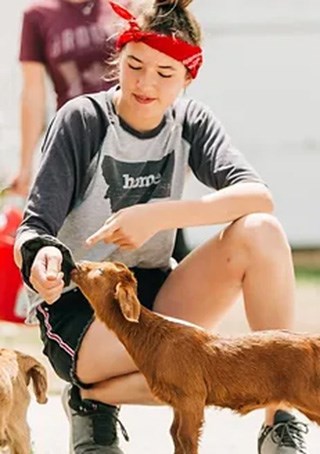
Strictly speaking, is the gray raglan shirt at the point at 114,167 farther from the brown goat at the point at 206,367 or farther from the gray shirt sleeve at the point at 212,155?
the brown goat at the point at 206,367

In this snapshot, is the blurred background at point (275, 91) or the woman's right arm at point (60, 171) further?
the blurred background at point (275, 91)

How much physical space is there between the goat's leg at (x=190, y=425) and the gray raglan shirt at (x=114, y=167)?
57 cm

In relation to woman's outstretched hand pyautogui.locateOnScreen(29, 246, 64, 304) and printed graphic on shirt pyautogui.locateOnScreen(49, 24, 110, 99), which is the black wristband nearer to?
woman's outstretched hand pyautogui.locateOnScreen(29, 246, 64, 304)

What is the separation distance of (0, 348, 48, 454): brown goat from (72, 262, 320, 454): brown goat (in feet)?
0.97

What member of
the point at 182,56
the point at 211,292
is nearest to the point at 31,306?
the point at 211,292

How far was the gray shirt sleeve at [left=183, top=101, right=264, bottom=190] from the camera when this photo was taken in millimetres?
4035

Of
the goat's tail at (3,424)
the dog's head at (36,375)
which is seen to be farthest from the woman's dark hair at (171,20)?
the goat's tail at (3,424)

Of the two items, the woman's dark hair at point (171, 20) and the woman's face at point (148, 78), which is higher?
the woman's dark hair at point (171, 20)

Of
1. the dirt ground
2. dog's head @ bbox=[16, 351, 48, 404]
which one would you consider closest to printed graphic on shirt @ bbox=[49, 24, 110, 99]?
the dirt ground

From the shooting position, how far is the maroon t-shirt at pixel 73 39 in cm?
530

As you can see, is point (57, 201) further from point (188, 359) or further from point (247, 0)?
point (247, 0)

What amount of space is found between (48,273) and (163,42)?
68 cm

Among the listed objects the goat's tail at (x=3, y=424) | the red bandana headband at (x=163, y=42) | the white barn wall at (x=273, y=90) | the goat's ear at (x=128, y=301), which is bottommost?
the white barn wall at (x=273, y=90)

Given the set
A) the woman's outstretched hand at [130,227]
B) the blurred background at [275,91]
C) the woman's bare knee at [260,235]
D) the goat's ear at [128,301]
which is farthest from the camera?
the blurred background at [275,91]
